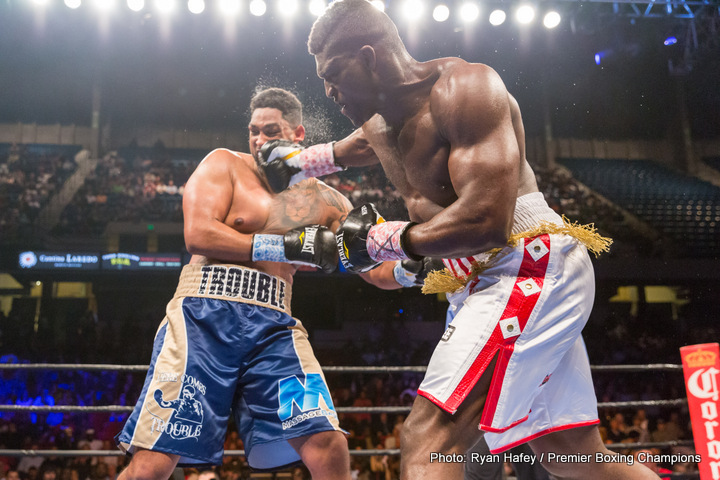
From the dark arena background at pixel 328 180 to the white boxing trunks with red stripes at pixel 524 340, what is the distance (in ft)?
11.2

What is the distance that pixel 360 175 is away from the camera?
8.34 meters

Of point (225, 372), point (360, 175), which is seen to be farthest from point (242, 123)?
point (225, 372)

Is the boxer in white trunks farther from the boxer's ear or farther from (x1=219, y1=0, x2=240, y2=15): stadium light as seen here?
(x1=219, y1=0, x2=240, y2=15): stadium light

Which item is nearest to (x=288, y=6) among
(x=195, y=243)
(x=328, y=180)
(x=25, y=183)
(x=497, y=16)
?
(x=497, y=16)

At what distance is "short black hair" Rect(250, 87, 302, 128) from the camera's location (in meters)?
2.24

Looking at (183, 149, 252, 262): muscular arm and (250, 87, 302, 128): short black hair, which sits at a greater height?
(250, 87, 302, 128): short black hair

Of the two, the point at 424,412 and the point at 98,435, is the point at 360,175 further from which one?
the point at 424,412

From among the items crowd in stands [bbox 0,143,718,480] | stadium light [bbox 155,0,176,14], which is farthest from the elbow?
stadium light [bbox 155,0,176,14]

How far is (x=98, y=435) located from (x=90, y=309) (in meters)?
2.79

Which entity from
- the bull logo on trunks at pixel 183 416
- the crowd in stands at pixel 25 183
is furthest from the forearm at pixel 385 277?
the crowd in stands at pixel 25 183

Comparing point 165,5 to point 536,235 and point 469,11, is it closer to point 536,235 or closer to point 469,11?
point 469,11

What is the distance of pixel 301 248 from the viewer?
1.78 metres

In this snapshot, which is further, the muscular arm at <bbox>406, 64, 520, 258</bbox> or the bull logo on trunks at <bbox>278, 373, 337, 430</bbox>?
the bull logo on trunks at <bbox>278, 373, 337, 430</bbox>

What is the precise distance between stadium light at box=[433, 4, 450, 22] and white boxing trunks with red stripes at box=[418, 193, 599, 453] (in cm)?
463
